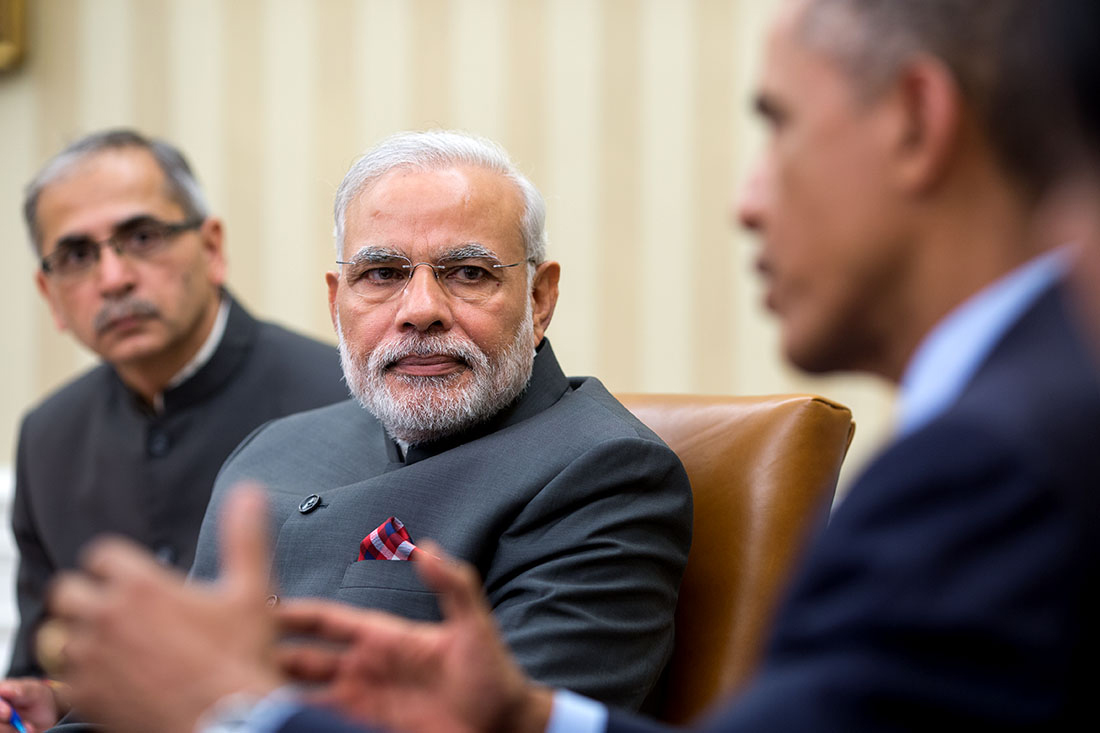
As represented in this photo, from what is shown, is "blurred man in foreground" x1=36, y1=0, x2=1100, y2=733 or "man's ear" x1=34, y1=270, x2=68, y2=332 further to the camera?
"man's ear" x1=34, y1=270, x2=68, y2=332

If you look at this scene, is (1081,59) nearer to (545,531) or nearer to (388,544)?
(545,531)

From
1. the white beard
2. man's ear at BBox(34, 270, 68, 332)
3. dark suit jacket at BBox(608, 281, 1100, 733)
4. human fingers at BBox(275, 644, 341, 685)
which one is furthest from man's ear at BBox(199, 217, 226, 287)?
dark suit jacket at BBox(608, 281, 1100, 733)

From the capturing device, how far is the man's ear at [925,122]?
0.79 meters

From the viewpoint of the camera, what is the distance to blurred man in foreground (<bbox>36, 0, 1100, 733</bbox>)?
2.18 ft

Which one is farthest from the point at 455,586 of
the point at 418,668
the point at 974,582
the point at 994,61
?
the point at 994,61

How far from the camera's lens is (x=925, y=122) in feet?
2.65

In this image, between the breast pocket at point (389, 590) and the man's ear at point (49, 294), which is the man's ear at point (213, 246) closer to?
the man's ear at point (49, 294)

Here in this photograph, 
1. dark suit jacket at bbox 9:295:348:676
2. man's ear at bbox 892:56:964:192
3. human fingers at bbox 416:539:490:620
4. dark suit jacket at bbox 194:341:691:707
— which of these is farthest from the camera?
dark suit jacket at bbox 9:295:348:676

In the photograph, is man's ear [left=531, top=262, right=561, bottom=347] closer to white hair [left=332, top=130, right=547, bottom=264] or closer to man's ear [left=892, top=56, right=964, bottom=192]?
white hair [left=332, top=130, right=547, bottom=264]

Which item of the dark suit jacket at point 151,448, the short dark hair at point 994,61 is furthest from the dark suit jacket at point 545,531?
the short dark hair at point 994,61

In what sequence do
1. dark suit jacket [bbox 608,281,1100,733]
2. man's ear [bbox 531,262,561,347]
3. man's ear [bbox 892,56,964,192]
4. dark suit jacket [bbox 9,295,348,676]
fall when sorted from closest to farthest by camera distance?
dark suit jacket [bbox 608,281,1100,733] → man's ear [bbox 892,56,964,192] → man's ear [bbox 531,262,561,347] → dark suit jacket [bbox 9,295,348,676]

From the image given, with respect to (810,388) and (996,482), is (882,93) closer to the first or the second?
(996,482)

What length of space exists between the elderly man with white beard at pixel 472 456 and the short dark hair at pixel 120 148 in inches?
34.8

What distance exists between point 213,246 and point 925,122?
2345mm
